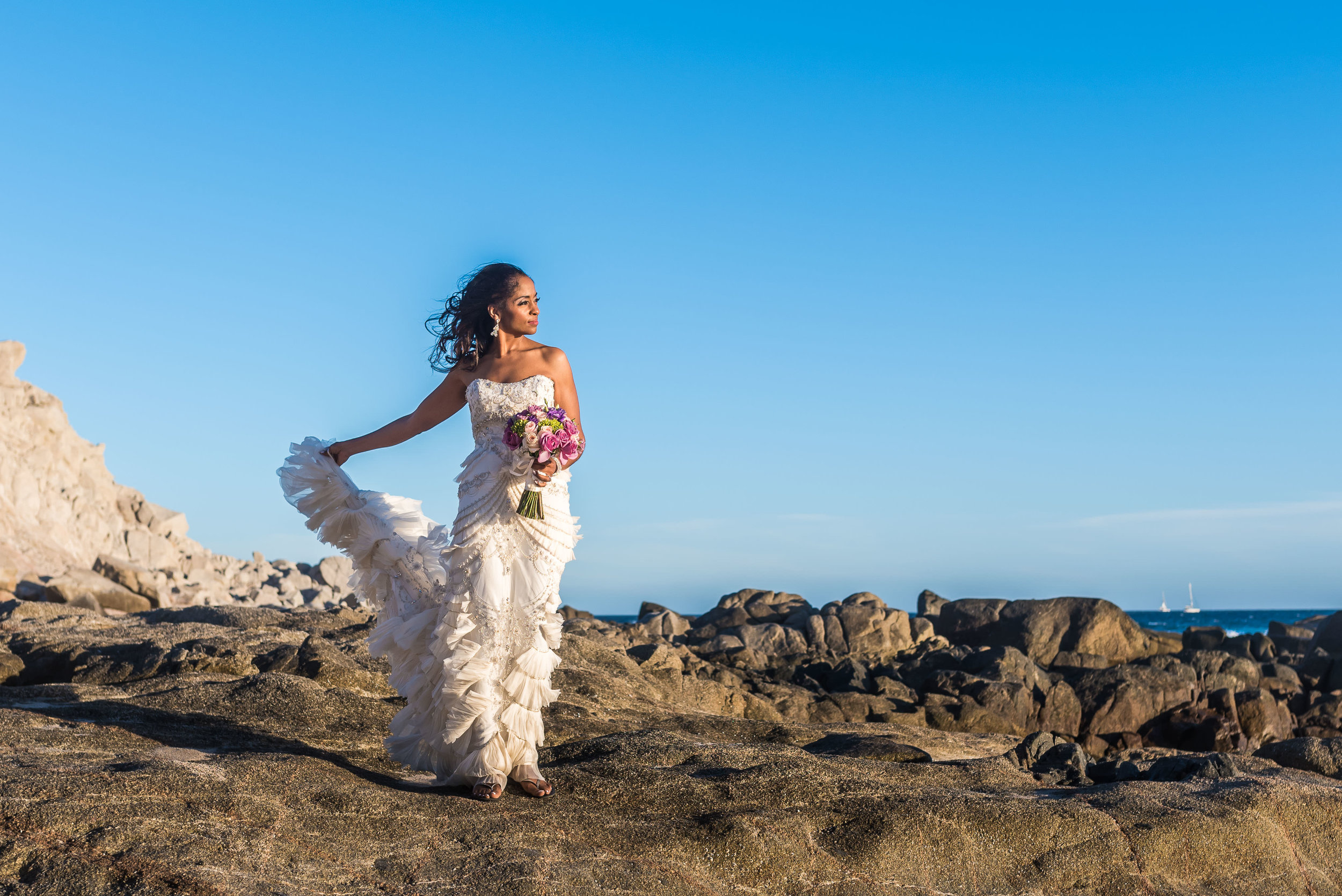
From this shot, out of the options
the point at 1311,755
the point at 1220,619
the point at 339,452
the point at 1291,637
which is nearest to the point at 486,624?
the point at 339,452

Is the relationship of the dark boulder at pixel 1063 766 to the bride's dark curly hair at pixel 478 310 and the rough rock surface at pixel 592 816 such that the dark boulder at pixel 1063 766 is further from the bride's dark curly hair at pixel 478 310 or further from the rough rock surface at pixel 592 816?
the bride's dark curly hair at pixel 478 310

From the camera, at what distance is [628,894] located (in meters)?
4.67

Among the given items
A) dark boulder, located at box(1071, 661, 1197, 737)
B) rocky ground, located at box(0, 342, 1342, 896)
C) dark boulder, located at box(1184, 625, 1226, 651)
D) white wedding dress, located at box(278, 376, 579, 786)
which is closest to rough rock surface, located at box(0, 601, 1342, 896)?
rocky ground, located at box(0, 342, 1342, 896)

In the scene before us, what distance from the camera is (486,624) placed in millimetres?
5859

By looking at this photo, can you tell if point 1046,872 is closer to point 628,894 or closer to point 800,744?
point 628,894

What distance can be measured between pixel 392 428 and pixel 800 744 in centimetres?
547

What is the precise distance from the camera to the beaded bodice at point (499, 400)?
5.99m

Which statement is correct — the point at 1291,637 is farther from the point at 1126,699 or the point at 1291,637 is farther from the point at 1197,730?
the point at 1197,730

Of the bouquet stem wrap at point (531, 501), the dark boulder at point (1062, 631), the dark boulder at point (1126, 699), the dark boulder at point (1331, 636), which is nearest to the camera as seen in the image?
the bouquet stem wrap at point (531, 501)

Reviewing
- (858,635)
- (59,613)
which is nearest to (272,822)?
(59,613)

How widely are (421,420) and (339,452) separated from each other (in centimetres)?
72

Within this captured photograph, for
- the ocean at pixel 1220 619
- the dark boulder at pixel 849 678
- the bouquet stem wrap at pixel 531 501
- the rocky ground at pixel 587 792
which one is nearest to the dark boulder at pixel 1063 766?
the rocky ground at pixel 587 792

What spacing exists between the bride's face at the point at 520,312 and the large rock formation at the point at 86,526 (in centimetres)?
3239

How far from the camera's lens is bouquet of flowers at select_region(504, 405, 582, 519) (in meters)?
5.66
